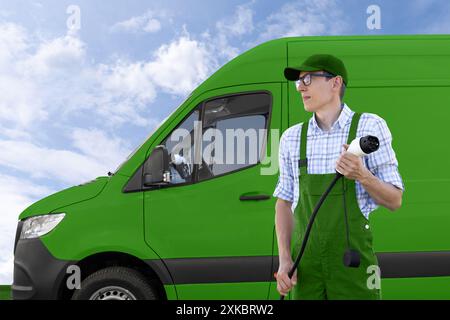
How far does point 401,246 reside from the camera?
4457 mm

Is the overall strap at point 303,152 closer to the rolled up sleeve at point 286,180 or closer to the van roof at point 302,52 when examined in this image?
the rolled up sleeve at point 286,180

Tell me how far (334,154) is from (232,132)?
7.32ft

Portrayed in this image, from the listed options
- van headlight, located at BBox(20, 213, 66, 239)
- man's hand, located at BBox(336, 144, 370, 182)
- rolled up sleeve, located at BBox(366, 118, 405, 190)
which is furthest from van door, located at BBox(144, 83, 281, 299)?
man's hand, located at BBox(336, 144, 370, 182)

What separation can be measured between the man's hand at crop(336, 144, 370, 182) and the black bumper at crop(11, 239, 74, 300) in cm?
308

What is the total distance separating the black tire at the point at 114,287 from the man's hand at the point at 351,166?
109 inches

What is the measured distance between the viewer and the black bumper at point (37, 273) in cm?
458

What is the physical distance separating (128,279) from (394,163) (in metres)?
2.81

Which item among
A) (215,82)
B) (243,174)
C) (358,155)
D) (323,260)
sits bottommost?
(323,260)

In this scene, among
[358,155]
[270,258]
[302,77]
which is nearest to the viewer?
[358,155]

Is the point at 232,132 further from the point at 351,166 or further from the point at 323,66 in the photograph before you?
the point at 351,166

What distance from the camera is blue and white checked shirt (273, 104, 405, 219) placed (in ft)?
7.80

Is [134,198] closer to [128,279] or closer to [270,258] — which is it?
[128,279]

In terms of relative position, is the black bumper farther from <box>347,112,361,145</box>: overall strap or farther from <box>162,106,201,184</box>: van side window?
<box>347,112,361,145</box>: overall strap
